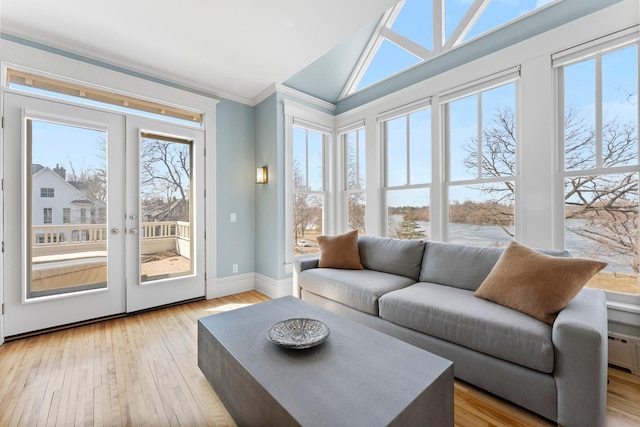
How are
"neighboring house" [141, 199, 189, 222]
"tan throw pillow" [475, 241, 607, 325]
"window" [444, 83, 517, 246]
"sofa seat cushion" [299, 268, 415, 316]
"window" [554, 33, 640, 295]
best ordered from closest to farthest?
1. "tan throw pillow" [475, 241, 607, 325]
2. "window" [554, 33, 640, 295]
3. "sofa seat cushion" [299, 268, 415, 316]
4. "window" [444, 83, 517, 246]
5. "neighboring house" [141, 199, 189, 222]

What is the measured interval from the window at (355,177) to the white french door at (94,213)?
2039 millimetres

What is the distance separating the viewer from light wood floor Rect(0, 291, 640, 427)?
4.74 ft

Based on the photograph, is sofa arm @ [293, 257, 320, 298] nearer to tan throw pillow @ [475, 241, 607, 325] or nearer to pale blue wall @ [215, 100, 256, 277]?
pale blue wall @ [215, 100, 256, 277]

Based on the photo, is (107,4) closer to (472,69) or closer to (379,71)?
(379,71)

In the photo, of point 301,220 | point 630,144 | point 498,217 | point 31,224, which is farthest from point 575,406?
point 31,224

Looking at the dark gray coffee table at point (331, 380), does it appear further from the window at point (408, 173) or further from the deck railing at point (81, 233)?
the window at point (408, 173)

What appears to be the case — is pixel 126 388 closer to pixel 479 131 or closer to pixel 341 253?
pixel 341 253

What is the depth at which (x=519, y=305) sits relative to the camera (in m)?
1.65

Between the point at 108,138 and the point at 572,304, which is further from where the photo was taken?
the point at 108,138

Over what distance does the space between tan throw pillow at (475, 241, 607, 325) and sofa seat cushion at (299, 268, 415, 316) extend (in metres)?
0.70

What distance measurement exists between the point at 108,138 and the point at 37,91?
2.03ft

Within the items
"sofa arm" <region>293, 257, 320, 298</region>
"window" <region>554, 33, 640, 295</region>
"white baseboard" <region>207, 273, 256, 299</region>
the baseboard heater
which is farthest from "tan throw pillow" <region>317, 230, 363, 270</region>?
the baseboard heater

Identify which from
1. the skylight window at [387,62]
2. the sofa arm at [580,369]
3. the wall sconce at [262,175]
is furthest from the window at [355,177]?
the sofa arm at [580,369]

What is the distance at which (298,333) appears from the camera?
1.46 metres
